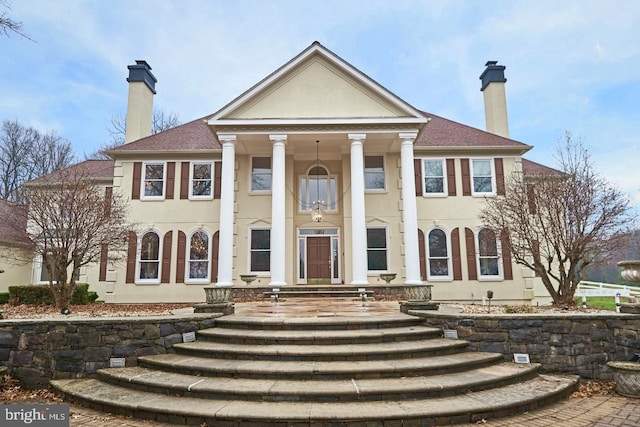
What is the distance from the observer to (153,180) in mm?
16391

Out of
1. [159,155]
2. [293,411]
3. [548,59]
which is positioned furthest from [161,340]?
[548,59]

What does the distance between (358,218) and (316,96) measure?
17.0 feet

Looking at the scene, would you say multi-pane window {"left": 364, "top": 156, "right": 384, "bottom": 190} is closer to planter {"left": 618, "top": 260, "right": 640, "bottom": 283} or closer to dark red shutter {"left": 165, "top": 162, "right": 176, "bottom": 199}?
dark red shutter {"left": 165, "top": 162, "right": 176, "bottom": 199}

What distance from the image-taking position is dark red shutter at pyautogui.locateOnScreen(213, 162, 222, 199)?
52.9 feet

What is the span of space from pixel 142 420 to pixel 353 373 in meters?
2.59

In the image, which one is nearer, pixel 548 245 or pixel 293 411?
pixel 293 411

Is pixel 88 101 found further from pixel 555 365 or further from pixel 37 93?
pixel 555 365

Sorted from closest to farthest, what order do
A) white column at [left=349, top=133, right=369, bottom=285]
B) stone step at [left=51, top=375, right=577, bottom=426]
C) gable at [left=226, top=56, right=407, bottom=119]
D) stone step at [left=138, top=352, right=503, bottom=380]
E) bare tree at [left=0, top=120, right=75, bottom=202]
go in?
stone step at [left=51, top=375, right=577, bottom=426]
stone step at [left=138, top=352, right=503, bottom=380]
white column at [left=349, top=133, right=369, bottom=285]
gable at [left=226, top=56, right=407, bottom=119]
bare tree at [left=0, top=120, right=75, bottom=202]

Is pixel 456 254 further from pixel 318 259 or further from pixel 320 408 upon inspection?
pixel 320 408

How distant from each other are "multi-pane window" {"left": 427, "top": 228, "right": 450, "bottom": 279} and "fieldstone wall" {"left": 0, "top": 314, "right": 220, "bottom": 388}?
1209 centimetres

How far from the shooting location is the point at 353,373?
15.8 feet

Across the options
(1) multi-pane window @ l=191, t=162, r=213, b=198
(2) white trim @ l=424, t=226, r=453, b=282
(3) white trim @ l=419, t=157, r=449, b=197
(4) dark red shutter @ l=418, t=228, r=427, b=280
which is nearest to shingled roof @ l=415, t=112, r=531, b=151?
(3) white trim @ l=419, t=157, r=449, b=197

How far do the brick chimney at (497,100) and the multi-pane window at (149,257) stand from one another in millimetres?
16810

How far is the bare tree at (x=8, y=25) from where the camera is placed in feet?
18.3
